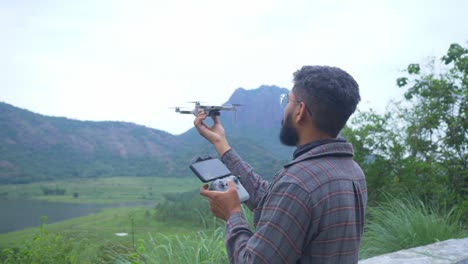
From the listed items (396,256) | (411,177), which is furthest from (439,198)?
(396,256)

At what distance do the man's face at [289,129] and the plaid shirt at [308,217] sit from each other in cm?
11

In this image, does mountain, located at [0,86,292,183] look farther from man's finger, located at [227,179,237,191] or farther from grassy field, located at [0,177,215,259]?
man's finger, located at [227,179,237,191]

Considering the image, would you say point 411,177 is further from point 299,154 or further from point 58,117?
point 58,117

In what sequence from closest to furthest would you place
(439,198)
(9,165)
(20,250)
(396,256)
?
(396,256) → (20,250) → (439,198) → (9,165)

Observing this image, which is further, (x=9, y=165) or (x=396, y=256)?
(x=9, y=165)

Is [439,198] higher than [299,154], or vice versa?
[299,154]

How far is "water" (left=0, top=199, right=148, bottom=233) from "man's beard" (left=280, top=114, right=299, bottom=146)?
4713 mm

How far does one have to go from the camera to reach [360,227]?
1590 millimetres

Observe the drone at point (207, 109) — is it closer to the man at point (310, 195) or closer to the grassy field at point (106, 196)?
the man at point (310, 195)

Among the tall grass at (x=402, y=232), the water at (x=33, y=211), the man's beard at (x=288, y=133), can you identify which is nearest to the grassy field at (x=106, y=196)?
the water at (x=33, y=211)

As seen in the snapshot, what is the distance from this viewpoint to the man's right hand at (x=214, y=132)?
2.23 m

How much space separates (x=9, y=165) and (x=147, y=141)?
5370mm

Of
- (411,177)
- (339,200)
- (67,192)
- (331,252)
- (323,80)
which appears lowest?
(67,192)

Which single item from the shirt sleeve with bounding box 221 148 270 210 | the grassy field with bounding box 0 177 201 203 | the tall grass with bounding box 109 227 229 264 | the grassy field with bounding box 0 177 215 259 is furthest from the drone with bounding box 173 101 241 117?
the grassy field with bounding box 0 177 201 203
